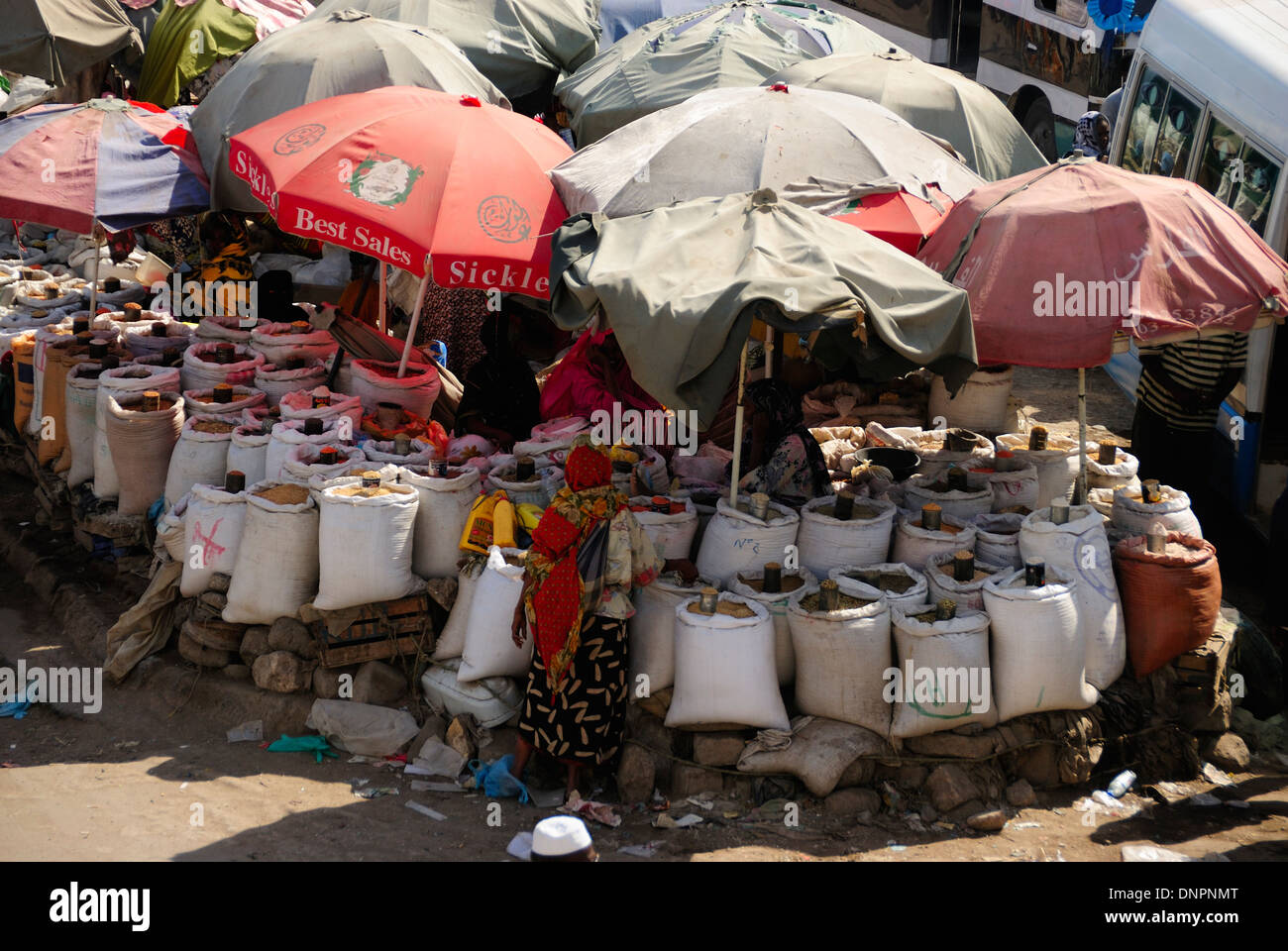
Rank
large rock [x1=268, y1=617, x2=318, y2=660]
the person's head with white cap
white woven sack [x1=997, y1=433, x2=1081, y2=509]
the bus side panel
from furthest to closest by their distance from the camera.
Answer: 1. the bus side panel
2. white woven sack [x1=997, y1=433, x2=1081, y2=509]
3. large rock [x1=268, y1=617, x2=318, y2=660]
4. the person's head with white cap

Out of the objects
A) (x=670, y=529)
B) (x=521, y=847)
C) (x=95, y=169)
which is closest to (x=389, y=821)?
(x=521, y=847)

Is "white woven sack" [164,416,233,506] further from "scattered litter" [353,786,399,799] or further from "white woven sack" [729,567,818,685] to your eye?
"white woven sack" [729,567,818,685]

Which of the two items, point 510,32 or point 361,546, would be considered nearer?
point 361,546

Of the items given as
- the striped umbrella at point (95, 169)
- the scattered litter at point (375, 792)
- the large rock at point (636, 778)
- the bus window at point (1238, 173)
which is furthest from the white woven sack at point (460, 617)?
the bus window at point (1238, 173)

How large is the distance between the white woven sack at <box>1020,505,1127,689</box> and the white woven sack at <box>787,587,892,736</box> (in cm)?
74

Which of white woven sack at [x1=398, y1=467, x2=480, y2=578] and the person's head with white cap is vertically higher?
the person's head with white cap

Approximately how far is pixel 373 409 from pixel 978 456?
3.17 meters

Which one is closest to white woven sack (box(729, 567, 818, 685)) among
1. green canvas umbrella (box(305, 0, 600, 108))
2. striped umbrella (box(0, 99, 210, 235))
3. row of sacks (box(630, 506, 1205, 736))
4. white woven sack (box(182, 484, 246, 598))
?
row of sacks (box(630, 506, 1205, 736))

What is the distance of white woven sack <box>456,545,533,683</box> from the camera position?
18.5 ft

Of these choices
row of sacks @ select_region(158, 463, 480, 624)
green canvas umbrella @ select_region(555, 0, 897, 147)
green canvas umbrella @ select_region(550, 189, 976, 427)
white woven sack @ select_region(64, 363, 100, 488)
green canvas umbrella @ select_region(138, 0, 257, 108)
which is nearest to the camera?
green canvas umbrella @ select_region(550, 189, 976, 427)

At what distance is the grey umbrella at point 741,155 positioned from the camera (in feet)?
21.4

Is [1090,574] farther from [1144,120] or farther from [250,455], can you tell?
[1144,120]

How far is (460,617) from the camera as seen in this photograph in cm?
589

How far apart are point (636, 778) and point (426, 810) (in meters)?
0.86
